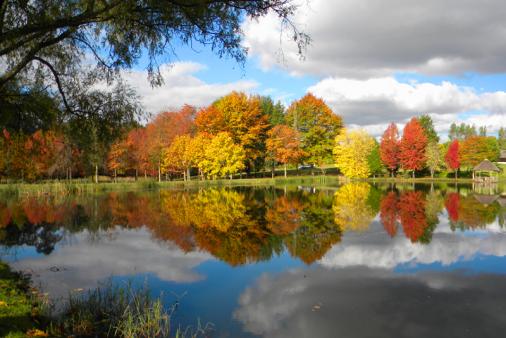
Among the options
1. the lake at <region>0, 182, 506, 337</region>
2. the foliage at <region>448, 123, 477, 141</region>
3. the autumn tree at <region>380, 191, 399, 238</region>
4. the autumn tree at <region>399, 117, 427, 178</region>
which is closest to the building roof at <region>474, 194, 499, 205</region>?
the lake at <region>0, 182, 506, 337</region>

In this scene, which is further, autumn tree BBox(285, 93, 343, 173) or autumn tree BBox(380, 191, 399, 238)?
autumn tree BBox(285, 93, 343, 173)

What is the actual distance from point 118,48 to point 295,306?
6.36 metres

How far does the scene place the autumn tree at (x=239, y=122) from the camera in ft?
176

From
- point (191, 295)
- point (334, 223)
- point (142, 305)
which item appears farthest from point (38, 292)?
point (334, 223)

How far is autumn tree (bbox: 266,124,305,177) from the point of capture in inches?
2063

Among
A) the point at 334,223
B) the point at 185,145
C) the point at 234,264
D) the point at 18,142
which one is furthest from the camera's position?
the point at 185,145

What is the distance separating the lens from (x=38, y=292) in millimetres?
8664

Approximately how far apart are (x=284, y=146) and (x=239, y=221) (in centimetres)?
3482

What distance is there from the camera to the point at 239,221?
760 inches

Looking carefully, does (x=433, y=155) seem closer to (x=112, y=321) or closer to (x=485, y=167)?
(x=485, y=167)

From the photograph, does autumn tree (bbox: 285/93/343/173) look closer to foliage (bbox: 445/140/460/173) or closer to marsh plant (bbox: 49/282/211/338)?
foliage (bbox: 445/140/460/173)

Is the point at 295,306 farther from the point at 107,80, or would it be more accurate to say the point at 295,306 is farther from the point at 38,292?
the point at 107,80

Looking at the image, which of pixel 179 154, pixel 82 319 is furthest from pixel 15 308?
pixel 179 154

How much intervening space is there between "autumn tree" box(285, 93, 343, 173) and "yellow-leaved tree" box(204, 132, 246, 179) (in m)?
12.8
